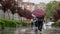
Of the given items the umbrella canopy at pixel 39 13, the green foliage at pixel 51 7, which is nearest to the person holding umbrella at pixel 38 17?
the umbrella canopy at pixel 39 13

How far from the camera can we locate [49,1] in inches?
3314

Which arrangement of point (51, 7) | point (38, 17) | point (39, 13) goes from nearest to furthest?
point (39, 13)
point (38, 17)
point (51, 7)

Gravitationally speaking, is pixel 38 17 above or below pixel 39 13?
below

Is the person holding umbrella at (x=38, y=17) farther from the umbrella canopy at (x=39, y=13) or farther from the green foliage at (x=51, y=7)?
the green foliage at (x=51, y=7)

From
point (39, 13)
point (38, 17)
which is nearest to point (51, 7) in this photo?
point (38, 17)

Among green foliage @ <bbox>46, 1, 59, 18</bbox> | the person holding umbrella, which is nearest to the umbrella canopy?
the person holding umbrella

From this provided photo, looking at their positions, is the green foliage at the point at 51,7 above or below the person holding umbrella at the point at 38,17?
below

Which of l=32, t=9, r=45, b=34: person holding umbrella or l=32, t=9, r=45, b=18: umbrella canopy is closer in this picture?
l=32, t=9, r=45, b=18: umbrella canopy

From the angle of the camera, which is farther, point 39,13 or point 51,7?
point 51,7

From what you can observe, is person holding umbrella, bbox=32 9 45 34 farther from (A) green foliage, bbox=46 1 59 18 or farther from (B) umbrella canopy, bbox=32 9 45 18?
(A) green foliage, bbox=46 1 59 18

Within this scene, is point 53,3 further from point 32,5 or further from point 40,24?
point 40,24

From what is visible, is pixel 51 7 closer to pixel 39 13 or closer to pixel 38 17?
pixel 38 17

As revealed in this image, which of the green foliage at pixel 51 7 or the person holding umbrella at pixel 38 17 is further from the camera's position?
the green foliage at pixel 51 7

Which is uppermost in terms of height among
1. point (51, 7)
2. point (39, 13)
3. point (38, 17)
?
point (39, 13)
